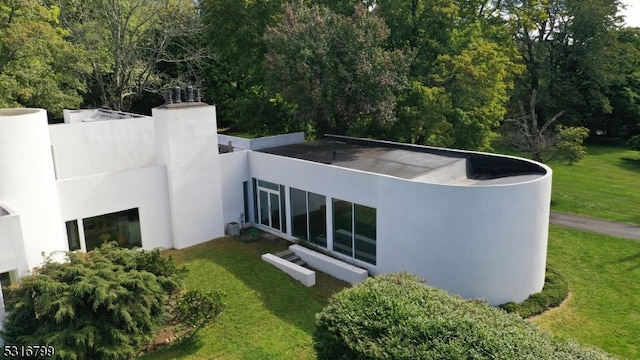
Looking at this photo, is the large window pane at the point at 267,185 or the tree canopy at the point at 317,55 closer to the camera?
the large window pane at the point at 267,185

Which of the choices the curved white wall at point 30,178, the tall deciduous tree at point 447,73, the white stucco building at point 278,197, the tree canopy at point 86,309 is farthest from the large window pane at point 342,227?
the tall deciduous tree at point 447,73

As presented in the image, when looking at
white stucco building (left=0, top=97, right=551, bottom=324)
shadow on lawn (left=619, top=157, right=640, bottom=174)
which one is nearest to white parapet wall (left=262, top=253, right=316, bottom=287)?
white stucco building (left=0, top=97, right=551, bottom=324)

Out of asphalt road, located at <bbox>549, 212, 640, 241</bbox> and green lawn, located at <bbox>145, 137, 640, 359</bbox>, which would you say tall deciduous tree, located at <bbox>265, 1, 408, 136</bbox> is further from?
asphalt road, located at <bbox>549, 212, 640, 241</bbox>

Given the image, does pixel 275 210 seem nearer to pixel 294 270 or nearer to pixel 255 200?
pixel 255 200

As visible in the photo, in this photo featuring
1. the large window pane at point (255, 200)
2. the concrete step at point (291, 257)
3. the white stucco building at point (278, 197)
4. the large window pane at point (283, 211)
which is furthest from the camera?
the large window pane at point (255, 200)

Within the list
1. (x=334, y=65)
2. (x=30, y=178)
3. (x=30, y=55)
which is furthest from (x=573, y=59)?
(x=30, y=178)

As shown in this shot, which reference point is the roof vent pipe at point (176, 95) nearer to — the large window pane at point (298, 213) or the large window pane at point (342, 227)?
the large window pane at point (298, 213)
